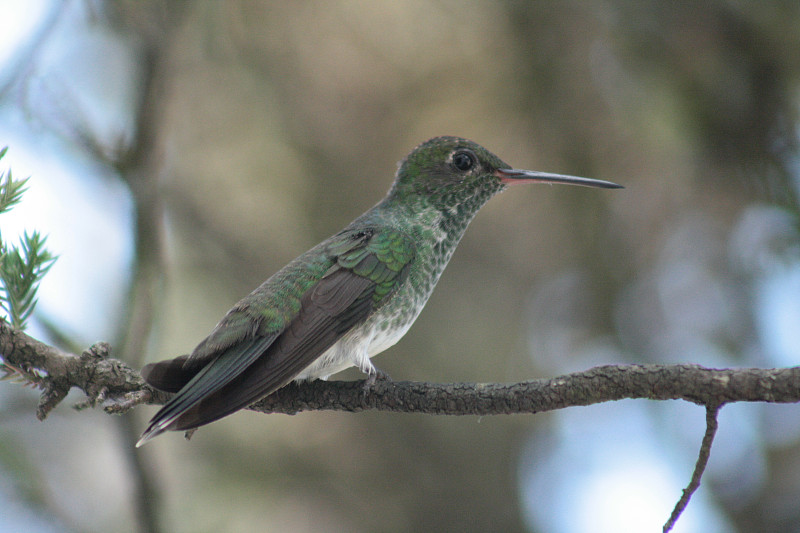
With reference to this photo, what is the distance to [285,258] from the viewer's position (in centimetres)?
748

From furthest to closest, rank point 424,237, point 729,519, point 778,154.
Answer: point 729,519 < point 778,154 < point 424,237

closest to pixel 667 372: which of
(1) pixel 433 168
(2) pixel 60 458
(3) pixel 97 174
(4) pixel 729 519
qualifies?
(1) pixel 433 168

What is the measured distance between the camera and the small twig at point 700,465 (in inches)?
85.7

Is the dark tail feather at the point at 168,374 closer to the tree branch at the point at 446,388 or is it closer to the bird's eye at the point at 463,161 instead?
the tree branch at the point at 446,388

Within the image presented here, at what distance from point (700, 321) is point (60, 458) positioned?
272 inches

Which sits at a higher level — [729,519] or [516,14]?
[516,14]

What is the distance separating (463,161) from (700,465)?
2.75 metres

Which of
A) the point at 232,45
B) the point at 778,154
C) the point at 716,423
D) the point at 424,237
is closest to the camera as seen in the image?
the point at 716,423

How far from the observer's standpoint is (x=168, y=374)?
2.94 m

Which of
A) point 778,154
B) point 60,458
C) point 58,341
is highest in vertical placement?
point 778,154

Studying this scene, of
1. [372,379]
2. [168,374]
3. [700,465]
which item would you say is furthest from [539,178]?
[168,374]

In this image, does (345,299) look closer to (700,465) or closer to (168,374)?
(168,374)

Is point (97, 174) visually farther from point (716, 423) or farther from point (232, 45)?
point (716, 423)

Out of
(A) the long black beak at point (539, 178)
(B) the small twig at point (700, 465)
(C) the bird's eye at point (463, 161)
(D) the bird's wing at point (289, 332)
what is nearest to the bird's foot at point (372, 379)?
(D) the bird's wing at point (289, 332)
